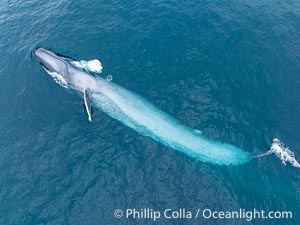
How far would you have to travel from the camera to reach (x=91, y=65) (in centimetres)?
6244

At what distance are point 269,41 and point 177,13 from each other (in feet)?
77.3

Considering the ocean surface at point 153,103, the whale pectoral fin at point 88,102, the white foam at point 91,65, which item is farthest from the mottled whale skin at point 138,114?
the white foam at point 91,65

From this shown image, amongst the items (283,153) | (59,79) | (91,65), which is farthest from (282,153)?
(59,79)

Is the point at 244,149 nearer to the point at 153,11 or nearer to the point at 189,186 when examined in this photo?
the point at 189,186

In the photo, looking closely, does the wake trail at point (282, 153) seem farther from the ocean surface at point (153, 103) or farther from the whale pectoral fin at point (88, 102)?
the whale pectoral fin at point (88, 102)

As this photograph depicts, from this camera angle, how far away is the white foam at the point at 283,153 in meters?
47.1

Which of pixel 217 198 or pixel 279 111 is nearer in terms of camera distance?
pixel 217 198

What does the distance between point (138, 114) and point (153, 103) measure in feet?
12.5

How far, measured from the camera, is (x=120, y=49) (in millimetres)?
66000

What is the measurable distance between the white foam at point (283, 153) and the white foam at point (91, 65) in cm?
3739

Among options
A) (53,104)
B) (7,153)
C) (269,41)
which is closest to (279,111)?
(269,41)

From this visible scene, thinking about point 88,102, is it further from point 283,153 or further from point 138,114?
point 283,153

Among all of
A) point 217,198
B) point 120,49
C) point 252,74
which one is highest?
point 120,49

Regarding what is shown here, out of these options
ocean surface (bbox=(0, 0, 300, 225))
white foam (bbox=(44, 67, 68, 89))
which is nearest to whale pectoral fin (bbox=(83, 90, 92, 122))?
ocean surface (bbox=(0, 0, 300, 225))
